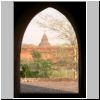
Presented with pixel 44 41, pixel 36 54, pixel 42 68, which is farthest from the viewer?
pixel 44 41

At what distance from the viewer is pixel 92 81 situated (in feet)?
10.1

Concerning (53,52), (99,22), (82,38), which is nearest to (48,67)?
(53,52)

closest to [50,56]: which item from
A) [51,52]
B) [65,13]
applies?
[51,52]

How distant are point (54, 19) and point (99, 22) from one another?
661 centimetres

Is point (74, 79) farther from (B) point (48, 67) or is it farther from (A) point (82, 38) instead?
(A) point (82, 38)

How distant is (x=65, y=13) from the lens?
477 cm

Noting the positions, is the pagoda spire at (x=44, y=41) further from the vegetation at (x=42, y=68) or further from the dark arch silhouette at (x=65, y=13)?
the dark arch silhouette at (x=65, y=13)

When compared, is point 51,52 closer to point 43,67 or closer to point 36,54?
point 36,54

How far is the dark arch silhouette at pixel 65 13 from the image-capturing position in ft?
14.5

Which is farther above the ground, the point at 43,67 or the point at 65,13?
the point at 65,13

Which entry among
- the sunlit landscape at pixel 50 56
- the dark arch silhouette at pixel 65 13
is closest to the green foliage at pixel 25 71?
the sunlit landscape at pixel 50 56

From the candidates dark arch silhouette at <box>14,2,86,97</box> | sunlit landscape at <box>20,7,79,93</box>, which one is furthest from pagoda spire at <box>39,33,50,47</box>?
dark arch silhouette at <box>14,2,86,97</box>

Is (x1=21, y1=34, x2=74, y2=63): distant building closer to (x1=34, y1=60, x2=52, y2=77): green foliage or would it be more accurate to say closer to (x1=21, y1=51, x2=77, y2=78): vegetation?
(x1=21, y1=51, x2=77, y2=78): vegetation

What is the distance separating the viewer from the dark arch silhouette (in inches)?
174
